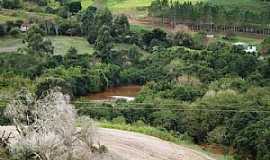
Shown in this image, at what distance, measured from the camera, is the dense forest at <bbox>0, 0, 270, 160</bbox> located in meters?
33.0

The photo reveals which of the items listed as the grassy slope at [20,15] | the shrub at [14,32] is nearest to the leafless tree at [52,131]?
the shrub at [14,32]

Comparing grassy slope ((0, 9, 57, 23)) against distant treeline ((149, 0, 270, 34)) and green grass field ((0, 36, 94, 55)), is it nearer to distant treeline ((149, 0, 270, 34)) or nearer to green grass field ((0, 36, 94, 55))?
green grass field ((0, 36, 94, 55))

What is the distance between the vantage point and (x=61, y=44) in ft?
211

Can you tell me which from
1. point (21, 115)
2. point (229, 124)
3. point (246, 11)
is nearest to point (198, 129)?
point (229, 124)

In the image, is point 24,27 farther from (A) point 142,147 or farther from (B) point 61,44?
(A) point 142,147

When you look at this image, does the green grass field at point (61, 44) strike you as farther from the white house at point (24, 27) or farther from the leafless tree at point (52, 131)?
the leafless tree at point (52, 131)

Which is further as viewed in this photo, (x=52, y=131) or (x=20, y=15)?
(x=20, y=15)

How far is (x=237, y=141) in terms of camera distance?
2986 centimetres

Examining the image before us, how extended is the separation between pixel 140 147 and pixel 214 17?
5306 centimetres

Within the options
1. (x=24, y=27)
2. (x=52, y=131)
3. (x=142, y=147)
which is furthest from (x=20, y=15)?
(x=52, y=131)

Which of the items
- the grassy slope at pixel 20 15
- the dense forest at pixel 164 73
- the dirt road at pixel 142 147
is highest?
the grassy slope at pixel 20 15

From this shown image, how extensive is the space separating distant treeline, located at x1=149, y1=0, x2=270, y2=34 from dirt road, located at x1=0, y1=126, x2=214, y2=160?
49884mm

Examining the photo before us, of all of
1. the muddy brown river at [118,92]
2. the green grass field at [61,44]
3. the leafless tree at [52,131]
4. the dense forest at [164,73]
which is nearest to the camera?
the leafless tree at [52,131]

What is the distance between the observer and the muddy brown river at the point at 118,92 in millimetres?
51997
